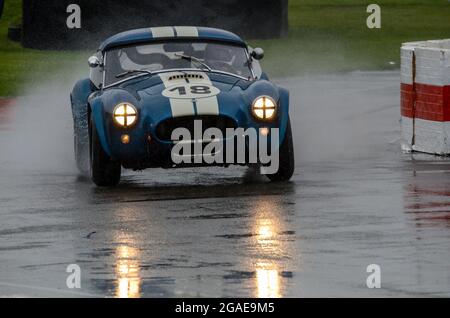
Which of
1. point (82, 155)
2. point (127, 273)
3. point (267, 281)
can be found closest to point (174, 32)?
point (82, 155)

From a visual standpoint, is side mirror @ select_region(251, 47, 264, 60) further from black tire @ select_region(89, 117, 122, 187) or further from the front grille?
black tire @ select_region(89, 117, 122, 187)

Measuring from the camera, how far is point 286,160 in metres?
14.5

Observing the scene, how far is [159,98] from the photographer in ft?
46.8

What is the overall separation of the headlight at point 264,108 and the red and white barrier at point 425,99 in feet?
9.31

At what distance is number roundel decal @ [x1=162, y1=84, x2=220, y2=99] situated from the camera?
14.2 meters

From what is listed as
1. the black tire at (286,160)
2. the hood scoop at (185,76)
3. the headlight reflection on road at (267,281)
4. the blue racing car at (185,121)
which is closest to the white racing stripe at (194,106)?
the blue racing car at (185,121)

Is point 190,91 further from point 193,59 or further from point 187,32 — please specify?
point 187,32

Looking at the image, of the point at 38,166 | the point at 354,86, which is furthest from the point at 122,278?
the point at 354,86

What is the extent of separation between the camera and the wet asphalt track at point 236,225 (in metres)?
9.75

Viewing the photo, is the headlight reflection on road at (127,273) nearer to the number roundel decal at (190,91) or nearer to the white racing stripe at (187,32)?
the number roundel decal at (190,91)

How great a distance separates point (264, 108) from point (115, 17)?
19.5m

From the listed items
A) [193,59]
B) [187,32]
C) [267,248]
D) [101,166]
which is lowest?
[267,248]

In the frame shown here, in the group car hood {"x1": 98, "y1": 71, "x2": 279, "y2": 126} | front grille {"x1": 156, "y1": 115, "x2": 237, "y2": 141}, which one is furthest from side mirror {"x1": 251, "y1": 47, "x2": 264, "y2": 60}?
front grille {"x1": 156, "y1": 115, "x2": 237, "y2": 141}

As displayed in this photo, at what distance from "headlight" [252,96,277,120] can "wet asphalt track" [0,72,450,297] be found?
594 millimetres
